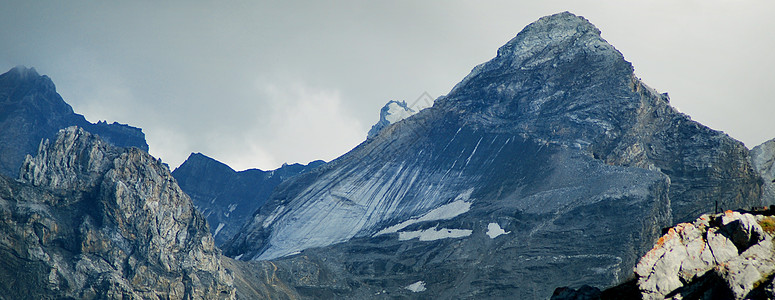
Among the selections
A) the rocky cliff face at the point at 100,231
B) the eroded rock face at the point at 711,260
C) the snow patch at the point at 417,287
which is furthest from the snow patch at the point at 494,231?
the eroded rock face at the point at 711,260

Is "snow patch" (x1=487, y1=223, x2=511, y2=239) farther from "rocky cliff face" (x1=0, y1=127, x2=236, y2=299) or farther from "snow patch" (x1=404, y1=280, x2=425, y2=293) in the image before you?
"rocky cliff face" (x1=0, y1=127, x2=236, y2=299)

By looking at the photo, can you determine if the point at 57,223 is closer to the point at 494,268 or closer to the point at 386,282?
the point at 386,282

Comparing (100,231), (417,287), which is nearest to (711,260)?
(417,287)

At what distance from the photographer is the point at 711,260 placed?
38.2 m

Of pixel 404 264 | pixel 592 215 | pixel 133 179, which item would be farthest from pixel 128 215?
pixel 592 215

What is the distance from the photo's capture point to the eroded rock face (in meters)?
35.0

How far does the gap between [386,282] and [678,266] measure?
15917cm

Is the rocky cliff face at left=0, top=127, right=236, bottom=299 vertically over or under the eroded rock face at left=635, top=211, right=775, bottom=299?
over

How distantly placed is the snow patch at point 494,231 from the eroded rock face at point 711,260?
156052 millimetres

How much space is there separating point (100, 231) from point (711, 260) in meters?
154

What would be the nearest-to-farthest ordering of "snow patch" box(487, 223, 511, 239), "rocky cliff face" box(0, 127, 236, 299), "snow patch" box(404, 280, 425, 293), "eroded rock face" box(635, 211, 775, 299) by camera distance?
"eroded rock face" box(635, 211, 775, 299) < "rocky cliff face" box(0, 127, 236, 299) < "snow patch" box(404, 280, 425, 293) < "snow patch" box(487, 223, 511, 239)

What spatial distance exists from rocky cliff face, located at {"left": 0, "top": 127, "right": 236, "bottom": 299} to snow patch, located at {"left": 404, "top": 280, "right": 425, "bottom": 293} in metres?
42.1

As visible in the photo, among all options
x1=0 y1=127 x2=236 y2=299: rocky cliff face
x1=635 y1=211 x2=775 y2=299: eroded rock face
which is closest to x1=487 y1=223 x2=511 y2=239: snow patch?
x1=0 y1=127 x2=236 y2=299: rocky cliff face

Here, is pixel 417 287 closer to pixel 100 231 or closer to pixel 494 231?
pixel 494 231
